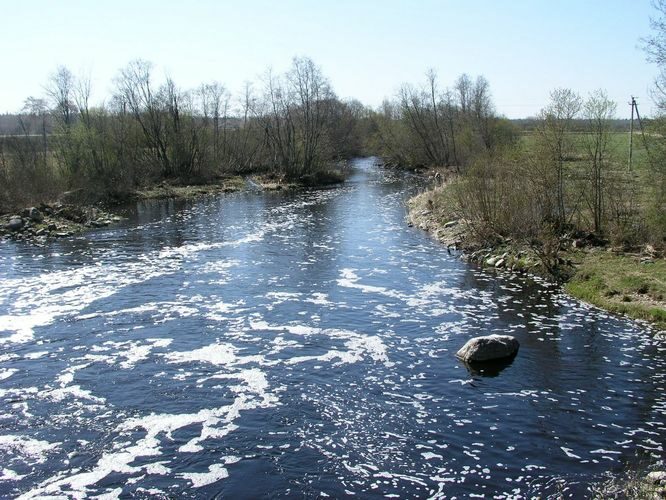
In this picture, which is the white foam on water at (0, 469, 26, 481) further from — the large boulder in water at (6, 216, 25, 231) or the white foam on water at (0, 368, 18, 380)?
the large boulder in water at (6, 216, 25, 231)

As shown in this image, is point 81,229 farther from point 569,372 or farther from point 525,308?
point 569,372

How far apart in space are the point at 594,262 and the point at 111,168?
51151mm

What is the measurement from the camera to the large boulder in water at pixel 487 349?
51.9 feet

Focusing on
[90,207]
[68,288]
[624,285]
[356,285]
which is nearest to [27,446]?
[68,288]

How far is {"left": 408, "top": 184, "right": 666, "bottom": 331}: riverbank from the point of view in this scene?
790 inches

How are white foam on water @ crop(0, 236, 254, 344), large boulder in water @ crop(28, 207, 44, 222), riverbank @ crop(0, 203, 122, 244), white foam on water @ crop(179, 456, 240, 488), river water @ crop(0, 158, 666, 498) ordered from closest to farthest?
white foam on water @ crop(179, 456, 240, 488) → river water @ crop(0, 158, 666, 498) → white foam on water @ crop(0, 236, 254, 344) → riverbank @ crop(0, 203, 122, 244) → large boulder in water @ crop(28, 207, 44, 222)

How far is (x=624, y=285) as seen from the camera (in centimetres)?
2125

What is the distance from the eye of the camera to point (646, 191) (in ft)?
84.0

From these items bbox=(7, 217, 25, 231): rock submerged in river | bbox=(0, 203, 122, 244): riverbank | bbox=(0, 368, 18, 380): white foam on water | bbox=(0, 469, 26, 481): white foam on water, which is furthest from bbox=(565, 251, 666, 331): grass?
bbox=(7, 217, 25, 231): rock submerged in river

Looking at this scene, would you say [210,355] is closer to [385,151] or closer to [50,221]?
[50,221]

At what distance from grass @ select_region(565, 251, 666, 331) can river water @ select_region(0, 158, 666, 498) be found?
3.11 feet

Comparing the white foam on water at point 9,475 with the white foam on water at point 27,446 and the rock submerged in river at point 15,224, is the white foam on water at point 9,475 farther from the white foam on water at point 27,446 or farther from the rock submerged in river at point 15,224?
the rock submerged in river at point 15,224

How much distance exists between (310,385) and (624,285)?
44.7 feet

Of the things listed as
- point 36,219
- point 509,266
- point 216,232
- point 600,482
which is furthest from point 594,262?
point 36,219
